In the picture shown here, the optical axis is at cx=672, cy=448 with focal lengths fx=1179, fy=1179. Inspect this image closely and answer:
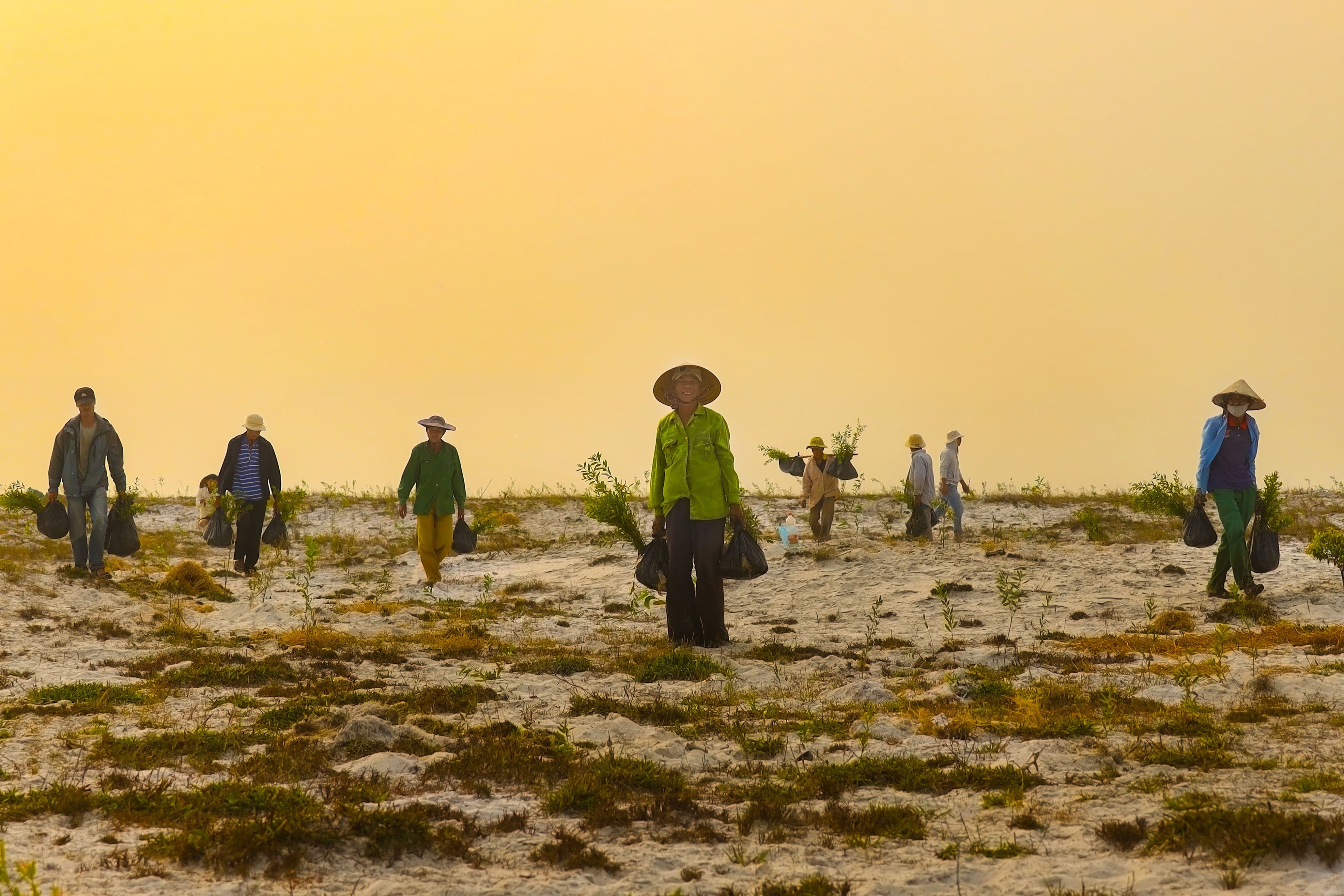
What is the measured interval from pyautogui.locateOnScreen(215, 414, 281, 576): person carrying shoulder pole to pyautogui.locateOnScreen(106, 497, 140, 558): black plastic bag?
1.21m

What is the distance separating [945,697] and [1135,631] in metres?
4.50

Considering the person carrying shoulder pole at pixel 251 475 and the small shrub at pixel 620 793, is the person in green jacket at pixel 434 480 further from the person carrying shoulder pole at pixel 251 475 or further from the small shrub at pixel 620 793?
the small shrub at pixel 620 793

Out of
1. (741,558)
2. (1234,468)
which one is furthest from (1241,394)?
(741,558)

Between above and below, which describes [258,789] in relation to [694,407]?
below

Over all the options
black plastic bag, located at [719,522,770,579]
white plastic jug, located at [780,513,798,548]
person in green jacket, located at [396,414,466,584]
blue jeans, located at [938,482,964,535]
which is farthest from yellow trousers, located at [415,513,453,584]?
blue jeans, located at [938,482,964,535]

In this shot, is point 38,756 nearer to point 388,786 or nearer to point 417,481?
point 388,786

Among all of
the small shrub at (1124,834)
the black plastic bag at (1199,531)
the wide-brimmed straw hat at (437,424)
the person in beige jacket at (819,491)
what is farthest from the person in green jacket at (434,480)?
the small shrub at (1124,834)

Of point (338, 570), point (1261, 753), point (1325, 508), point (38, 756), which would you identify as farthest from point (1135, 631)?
point (1325, 508)

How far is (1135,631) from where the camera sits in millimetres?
11930

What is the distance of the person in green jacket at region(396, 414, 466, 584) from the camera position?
15.3 m

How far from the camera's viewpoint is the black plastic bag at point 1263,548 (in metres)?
13.1

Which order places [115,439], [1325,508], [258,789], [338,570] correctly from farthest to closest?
[1325,508] → [338,570] → [115,439] → [258,789]

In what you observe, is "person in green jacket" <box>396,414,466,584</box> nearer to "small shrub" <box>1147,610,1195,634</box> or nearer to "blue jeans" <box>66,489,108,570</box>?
"blue jeans" <box>66,489,108,570</box>

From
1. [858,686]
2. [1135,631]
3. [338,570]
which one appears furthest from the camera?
[338,570]
